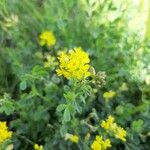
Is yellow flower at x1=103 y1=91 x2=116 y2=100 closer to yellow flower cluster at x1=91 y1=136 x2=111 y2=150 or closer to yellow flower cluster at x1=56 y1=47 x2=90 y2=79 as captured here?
yellow flower cluster at x1=91 y1=136 x2=111 y2=150

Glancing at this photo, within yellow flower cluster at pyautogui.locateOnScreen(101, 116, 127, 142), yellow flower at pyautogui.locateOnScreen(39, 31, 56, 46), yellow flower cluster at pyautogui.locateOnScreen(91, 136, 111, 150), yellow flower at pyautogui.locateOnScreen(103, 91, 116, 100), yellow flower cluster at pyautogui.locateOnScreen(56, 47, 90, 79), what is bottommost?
yellow flower cluster at pyautogui.locateOnScreen(91, 136, 111, 150)

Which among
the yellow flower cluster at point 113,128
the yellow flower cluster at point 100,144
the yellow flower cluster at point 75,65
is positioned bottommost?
the yellow flower cluster at point 100,144

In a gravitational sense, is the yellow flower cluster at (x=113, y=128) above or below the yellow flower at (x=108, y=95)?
below

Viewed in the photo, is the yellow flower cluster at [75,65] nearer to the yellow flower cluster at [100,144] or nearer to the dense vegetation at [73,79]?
the dense vegetation at [73,79]

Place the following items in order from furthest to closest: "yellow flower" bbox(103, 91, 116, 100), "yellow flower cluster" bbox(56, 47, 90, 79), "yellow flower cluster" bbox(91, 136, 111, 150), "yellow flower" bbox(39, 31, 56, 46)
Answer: "yellow flower" bbox(39, 31, 56, 46)
"yellow flower" bbox(103, 91, 116, 100)
"yellow flower cluster" bbox(91, 136, 111, 150)
"yellow flower cluster" bbox(56, 47, 90, 79)

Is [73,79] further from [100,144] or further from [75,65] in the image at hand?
[100,144]

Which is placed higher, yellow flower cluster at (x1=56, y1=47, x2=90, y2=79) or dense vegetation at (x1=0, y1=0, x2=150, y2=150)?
dense vegetation at (x1=0, y1=0, x2=150, y2=150)

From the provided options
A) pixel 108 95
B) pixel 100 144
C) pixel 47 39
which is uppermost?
pixel 47 39

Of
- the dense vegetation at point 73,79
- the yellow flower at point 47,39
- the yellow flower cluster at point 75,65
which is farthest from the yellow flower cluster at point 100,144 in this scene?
the yellow flower at point 47,39

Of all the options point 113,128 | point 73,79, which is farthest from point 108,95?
point 73,79

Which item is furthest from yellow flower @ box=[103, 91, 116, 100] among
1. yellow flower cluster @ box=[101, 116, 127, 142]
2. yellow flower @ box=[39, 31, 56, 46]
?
yellow flower @ box=[39, 31, 56, 46]

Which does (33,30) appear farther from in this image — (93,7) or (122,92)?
(122,92)
